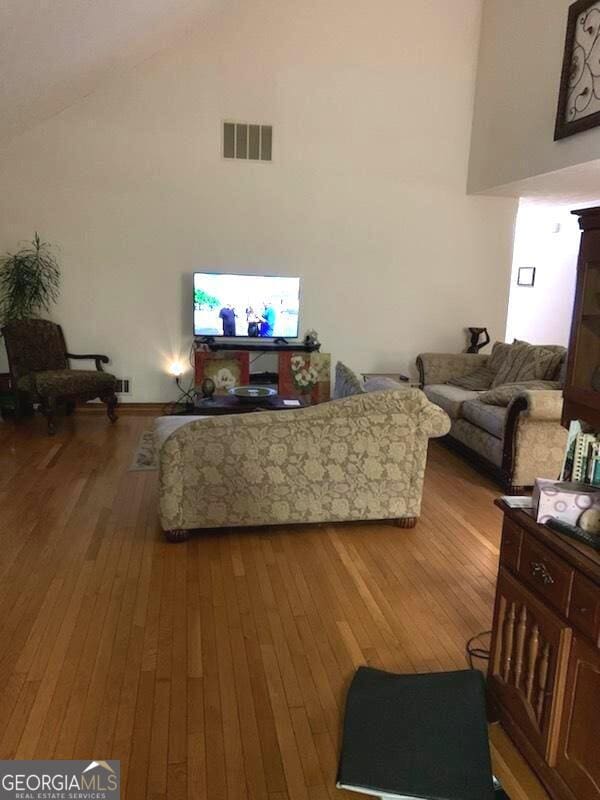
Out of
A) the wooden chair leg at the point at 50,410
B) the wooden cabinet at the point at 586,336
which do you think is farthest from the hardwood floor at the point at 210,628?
the wooden chair leg at the point at 50,410

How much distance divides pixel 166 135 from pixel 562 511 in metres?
5.35

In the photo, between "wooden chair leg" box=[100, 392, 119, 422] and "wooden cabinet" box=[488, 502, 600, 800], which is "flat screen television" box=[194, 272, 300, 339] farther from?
"wooden cabinet" box=[488, 502, 600, 800]

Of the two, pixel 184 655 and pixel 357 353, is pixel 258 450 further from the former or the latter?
pixel 357 353

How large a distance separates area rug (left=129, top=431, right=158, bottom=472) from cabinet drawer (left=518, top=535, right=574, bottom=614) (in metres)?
2.88

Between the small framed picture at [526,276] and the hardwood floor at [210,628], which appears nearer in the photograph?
the hardwood floor at [210,628]

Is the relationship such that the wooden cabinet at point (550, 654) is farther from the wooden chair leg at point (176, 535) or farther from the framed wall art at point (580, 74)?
the framed wall art at point (580, 74)

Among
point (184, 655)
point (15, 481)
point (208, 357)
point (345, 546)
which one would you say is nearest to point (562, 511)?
point (184, 655)

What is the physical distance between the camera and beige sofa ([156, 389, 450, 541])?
10.2ft

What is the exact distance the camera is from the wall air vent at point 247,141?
19.2 ft

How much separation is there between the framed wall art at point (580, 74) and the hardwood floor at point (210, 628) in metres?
2.92

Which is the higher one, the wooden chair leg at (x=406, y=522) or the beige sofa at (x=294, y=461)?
the beige sofa at (x=294, y=461)

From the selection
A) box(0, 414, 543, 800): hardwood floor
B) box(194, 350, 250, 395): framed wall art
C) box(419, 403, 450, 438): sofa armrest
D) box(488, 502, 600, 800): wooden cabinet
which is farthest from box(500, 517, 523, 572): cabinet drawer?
box(194, 350, 250, 395): framed wall art

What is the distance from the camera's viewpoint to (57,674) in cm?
217

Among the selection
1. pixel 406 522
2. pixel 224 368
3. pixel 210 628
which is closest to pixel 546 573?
pixel 210 628
